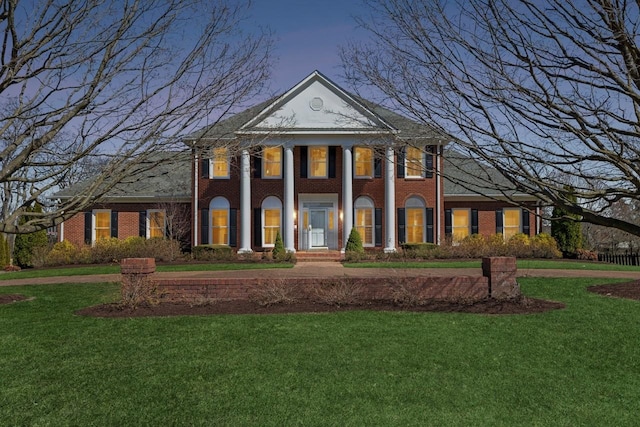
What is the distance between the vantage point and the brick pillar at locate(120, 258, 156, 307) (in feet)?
31.2

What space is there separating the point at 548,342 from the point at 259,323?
4059mm

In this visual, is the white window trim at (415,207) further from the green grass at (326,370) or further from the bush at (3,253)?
the bush at (3,253)

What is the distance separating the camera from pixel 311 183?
83.0ft

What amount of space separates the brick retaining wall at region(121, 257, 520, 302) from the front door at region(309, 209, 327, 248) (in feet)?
50.5

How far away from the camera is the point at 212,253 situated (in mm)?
22578

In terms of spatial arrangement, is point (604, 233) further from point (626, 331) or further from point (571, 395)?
point (571, 395)

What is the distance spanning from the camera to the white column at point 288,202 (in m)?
24.0

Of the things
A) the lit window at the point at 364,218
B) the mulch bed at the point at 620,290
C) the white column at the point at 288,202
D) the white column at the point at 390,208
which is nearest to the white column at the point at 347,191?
the lit window at the point at 364,218

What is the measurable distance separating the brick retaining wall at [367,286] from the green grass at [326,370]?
1.21m

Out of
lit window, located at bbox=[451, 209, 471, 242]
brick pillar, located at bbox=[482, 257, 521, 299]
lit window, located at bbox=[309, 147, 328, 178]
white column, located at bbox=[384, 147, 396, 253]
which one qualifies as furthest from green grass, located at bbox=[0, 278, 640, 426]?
lit window, located at bbox=[451, 209, 471, 242]

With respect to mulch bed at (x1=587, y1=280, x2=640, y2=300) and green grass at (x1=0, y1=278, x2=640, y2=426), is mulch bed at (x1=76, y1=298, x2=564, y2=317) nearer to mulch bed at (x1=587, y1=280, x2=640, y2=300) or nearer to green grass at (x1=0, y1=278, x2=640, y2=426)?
green grass at (x1=0, y1=278, x2=640, y2=426)

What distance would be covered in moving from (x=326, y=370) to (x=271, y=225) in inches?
769

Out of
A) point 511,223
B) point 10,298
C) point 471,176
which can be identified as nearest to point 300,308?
point 471,176

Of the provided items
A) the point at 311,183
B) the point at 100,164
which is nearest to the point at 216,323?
the point at 100,164
